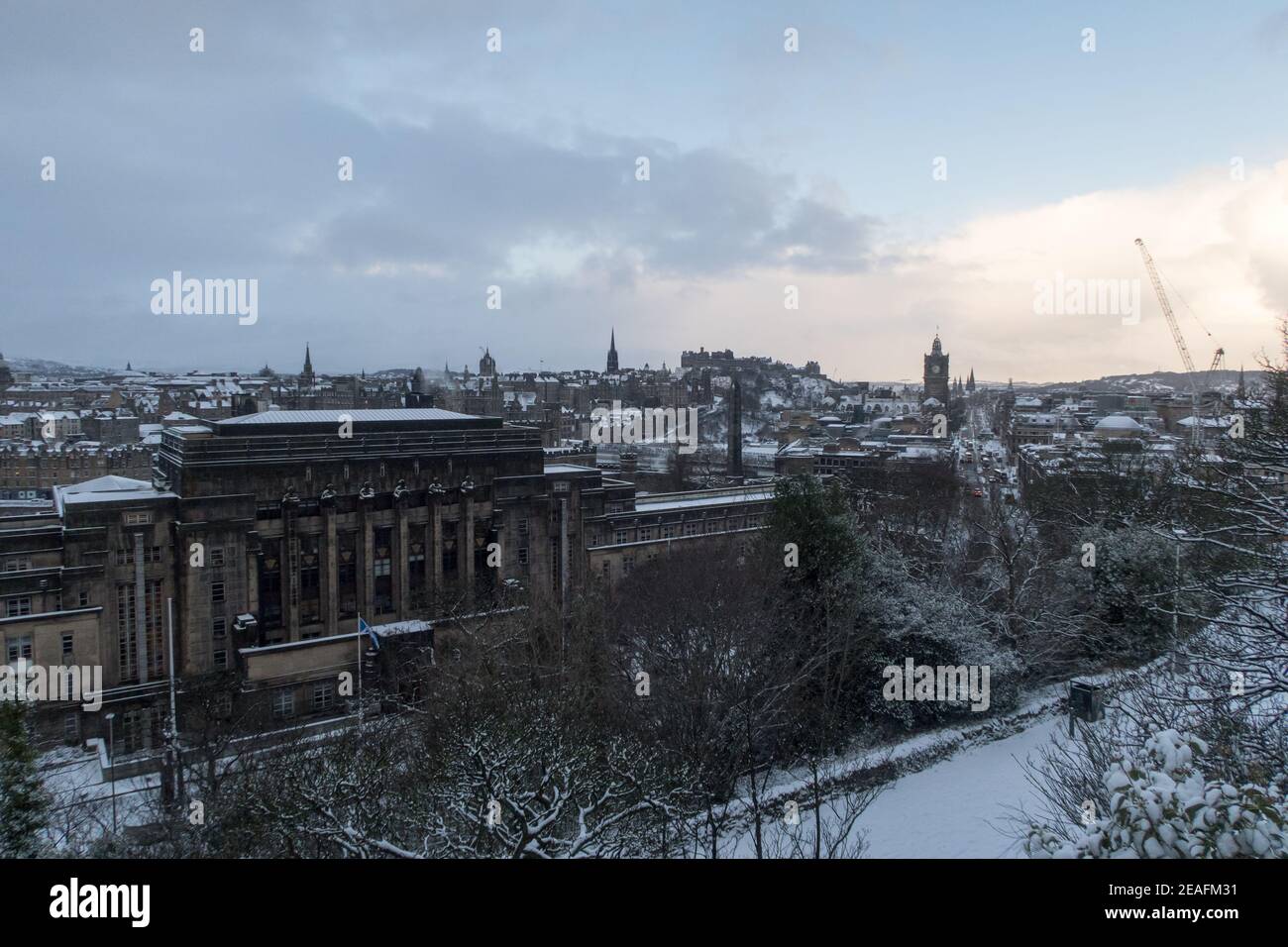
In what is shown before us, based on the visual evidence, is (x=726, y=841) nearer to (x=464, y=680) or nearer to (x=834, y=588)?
(x=464, y=680)

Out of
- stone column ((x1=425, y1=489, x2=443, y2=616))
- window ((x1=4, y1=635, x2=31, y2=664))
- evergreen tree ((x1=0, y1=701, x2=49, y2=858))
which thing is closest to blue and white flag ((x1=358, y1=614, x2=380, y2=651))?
stone column ((x1=425, y1=489, x2=443, y2=616))

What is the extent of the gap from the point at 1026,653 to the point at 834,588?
536 cm

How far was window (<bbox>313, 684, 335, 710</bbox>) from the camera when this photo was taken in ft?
69.7

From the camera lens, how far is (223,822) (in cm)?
980

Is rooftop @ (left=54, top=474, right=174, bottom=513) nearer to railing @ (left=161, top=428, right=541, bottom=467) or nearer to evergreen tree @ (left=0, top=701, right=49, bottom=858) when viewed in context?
railing @ (left=161, top=428, right=541, bottom=467)

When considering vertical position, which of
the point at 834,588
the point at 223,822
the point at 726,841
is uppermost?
the point at 834,588

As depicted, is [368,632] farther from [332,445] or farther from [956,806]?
[956,806]

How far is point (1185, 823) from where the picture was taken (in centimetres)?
331

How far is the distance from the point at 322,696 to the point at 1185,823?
21783mm

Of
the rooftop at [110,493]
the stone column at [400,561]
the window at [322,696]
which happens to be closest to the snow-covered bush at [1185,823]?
the window at [322,696]

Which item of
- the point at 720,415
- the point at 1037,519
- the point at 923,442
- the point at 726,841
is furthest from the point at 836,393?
the point at 726,841

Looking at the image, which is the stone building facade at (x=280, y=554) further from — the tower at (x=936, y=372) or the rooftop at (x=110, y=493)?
the tower at (x=936, y=372)
